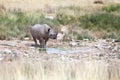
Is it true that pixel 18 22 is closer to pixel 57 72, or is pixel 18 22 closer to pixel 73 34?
pixel 73 34

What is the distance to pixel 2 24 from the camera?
21531 millimetres

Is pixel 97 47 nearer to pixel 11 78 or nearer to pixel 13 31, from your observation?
pixel 13 31

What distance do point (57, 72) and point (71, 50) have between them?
7.52 meters

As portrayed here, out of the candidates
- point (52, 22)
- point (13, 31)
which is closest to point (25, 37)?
point (13, 31)

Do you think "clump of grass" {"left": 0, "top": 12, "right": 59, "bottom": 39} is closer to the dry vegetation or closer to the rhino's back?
the dry vegetation

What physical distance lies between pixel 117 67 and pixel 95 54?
5.78 meters

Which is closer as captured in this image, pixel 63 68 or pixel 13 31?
pixel 63 68

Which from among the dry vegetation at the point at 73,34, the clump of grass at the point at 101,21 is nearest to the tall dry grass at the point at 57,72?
the dry vegetation at the point at 73,34

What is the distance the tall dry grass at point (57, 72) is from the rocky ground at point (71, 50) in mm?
3935

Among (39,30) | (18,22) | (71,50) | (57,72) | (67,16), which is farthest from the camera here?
(67,16)

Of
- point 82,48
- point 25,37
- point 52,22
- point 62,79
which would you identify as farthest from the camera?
point 52,22

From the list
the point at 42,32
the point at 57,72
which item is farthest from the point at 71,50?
the point at 57,72

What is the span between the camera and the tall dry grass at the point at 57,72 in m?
8.53

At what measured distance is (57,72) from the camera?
8922 mm
